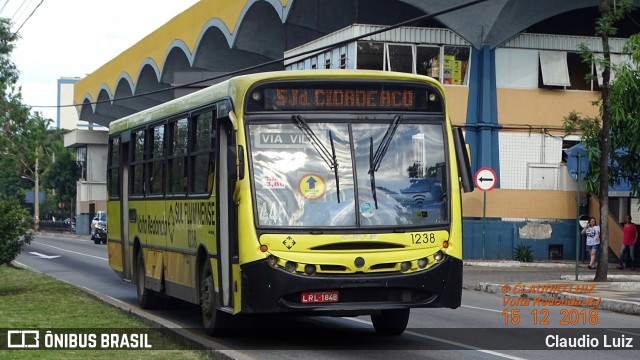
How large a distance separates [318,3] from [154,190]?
1095 inches

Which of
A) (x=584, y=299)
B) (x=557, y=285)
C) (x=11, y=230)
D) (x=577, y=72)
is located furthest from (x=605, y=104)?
(x=577, y=72)

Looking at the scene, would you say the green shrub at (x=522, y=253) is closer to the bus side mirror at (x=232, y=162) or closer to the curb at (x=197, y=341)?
the curb at (x=197, y=341)

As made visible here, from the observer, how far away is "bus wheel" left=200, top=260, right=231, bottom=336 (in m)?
14.8

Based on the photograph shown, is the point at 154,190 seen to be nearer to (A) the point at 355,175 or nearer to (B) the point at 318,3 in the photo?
(A) the point at 355,175

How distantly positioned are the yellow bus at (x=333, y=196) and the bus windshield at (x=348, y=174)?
13mm

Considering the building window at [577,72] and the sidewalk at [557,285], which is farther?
the building window at [577,72]

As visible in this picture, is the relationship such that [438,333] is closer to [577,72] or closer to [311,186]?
[311,186]

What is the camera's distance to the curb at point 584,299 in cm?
2077

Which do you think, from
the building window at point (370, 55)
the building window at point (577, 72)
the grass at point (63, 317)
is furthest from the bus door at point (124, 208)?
the building window at point (577, 72)

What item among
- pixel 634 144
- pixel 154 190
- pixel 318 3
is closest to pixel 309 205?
pixel 154 190

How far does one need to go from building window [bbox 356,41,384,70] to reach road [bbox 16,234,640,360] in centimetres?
1837

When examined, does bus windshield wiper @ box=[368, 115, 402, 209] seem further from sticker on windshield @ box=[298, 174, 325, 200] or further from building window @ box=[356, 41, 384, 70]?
building window @ box=[356, 41, 384, 70]

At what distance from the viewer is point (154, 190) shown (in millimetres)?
18625

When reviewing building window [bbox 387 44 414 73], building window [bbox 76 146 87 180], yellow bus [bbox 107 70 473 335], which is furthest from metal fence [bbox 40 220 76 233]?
yellow bus [bbox 107 70 473 335]
